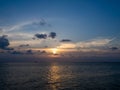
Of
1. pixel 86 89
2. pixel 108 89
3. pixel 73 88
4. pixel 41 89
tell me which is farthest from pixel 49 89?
pixel 108 89

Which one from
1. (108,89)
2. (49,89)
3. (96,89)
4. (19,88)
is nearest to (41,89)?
(49,89)

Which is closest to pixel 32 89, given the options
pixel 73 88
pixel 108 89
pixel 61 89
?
pixel 61 89

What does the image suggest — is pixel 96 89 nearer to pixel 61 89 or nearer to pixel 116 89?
pixel 116 89

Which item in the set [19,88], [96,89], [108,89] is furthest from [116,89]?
Result: [19,88]

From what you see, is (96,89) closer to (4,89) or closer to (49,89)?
(49,89)

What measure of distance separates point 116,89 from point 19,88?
1382 inches

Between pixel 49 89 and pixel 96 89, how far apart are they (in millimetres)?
17011

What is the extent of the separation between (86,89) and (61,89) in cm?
903

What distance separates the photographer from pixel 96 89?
68.0m

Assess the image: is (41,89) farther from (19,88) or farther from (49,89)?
(19,88)

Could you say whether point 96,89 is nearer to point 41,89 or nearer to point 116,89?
point 116,89

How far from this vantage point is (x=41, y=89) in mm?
69375

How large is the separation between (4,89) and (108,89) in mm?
37413

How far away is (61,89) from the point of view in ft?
230
